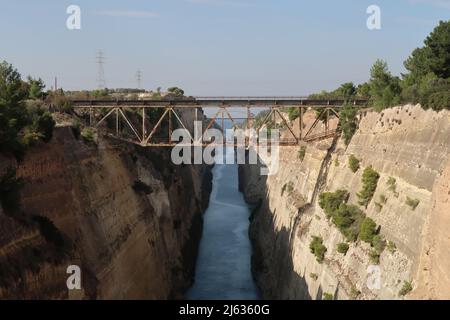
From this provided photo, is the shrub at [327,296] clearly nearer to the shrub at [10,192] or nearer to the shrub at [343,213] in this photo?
the shrub at [343,213]

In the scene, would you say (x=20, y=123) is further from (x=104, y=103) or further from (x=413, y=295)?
(x=413, y=295)

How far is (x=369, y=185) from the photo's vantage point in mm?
31547

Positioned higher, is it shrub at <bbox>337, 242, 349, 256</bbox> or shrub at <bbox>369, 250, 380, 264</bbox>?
shrub at <bbox>369, 250, 380, 264</bbox>

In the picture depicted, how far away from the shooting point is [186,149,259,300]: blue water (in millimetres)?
46219

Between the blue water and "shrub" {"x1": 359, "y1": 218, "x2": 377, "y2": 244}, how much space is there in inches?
696

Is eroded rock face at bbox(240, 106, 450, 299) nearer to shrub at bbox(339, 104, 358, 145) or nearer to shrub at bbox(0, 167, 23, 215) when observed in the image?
shrub at bbox(339, 104, 358, 145)

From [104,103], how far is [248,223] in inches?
1391

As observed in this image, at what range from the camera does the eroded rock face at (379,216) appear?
75.5ft

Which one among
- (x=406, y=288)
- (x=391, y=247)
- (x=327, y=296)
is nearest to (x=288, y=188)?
(x=327, y=296)

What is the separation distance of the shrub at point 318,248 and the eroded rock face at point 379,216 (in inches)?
14.4

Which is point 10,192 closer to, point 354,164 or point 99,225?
point 99,225

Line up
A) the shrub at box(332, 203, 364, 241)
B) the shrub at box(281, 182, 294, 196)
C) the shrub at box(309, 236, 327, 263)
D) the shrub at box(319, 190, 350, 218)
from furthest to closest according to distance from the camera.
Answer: the shrub at box(281, 182, 294, 196) < the shrub at box(319, 190, 350, 218) < the shrub at box(309, 236, 327, 263) < the shrub at box(332, 203, 364, 241)

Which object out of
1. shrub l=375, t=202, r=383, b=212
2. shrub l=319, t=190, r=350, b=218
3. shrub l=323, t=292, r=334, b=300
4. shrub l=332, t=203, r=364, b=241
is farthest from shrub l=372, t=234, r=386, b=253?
shrub l=319, t=190, r=350, b=218

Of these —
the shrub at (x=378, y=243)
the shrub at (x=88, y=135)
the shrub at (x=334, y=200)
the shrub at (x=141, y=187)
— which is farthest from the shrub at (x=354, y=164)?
the shrub at (x=88, y=135)
